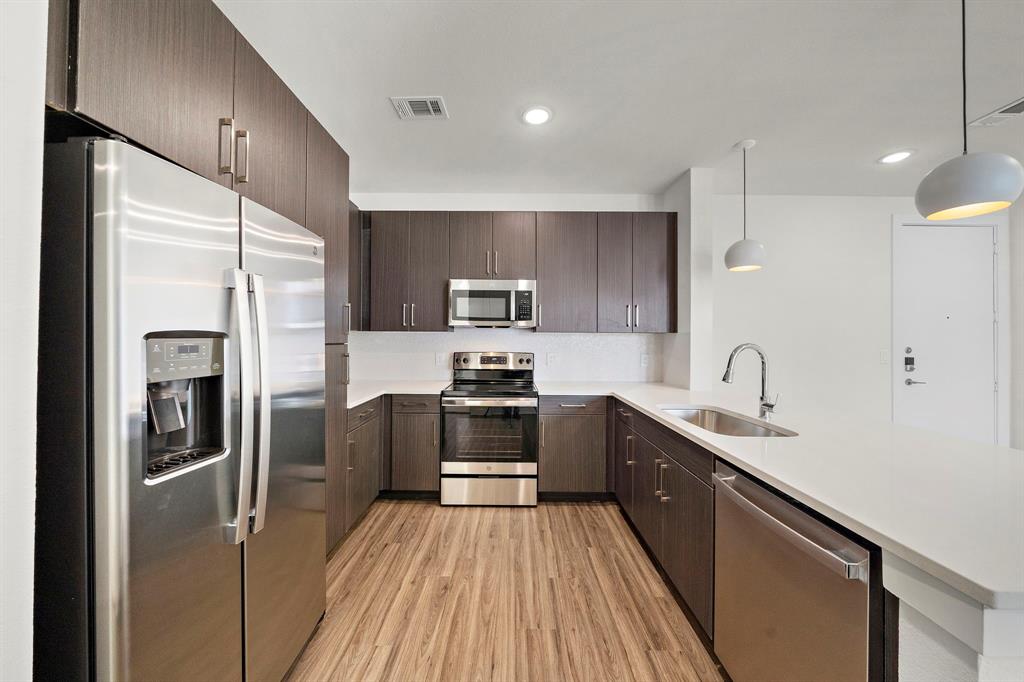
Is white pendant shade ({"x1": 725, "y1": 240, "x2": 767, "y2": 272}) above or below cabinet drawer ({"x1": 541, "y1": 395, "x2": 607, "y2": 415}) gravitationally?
above

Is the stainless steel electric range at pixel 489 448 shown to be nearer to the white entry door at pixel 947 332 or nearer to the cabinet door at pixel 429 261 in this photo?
the cabinet door at pixel 429 261

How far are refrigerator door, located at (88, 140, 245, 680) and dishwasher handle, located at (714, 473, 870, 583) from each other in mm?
1452

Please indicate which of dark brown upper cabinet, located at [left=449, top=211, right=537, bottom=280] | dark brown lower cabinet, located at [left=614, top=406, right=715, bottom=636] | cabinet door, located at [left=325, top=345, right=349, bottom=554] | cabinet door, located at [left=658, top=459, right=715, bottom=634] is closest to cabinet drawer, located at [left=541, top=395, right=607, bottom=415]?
dark brown lower cabinet, located at [left=614, top=406, right=715, bottom=636]

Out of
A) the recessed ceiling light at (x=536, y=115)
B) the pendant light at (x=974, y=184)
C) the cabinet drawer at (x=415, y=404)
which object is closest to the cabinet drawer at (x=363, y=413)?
the cabinet drawer at (x=415, y=404)

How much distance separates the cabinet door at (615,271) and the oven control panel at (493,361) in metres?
0.72

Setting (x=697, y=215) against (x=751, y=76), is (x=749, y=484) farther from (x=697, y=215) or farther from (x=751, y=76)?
(x=697, y=215)

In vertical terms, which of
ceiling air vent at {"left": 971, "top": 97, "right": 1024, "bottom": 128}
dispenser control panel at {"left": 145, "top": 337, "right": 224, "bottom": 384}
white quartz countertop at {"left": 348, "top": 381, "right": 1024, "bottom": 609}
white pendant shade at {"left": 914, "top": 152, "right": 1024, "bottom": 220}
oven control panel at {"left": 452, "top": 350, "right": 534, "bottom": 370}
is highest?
ceiling air vent at {"left": 971, "top": 97, "right": 1024, "bottom": 128}

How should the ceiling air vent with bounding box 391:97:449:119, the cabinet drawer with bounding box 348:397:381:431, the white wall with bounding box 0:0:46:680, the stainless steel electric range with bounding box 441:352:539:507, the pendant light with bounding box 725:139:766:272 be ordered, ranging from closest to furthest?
the white wall with bounding box 0:0:46:680
the ceiling air vent with bounding box 391:97:449:119
the cabinet drawer with bounding box 348:397:381:431
the pendant light with bounding box 725:139:766:272
the stainless steel electric range with bounding box 441:352:539:507

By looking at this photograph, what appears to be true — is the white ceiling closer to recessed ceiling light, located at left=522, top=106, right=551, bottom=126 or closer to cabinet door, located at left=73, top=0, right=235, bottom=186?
recessed ceiling light, located at left=522, top=106, right=551, bottom=126

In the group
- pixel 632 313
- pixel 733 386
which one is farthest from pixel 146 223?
pixel 733 386

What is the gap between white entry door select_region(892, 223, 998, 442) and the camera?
3.56 m

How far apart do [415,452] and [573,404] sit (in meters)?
1.23

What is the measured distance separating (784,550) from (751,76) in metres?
2.00

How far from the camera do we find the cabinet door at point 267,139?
4.15 feet
